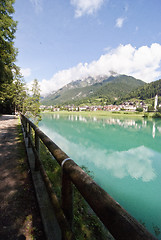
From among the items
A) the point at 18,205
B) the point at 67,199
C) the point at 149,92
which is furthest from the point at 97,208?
the point at 149,92

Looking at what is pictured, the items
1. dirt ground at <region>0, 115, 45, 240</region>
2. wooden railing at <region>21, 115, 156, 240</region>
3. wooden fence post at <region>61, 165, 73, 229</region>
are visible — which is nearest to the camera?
wooden railing at <region>21, 115, 156, 240</region>

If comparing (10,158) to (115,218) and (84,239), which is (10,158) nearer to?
(84,239)

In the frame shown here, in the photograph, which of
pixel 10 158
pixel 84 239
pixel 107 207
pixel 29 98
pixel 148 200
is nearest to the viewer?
pixel 107 207

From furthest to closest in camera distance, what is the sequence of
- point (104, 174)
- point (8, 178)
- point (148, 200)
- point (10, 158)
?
1. point (104, 174)
2. point (148, 200)
3. point (10, 158)
4. point (8, 178)

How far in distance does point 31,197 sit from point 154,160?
17000 mm

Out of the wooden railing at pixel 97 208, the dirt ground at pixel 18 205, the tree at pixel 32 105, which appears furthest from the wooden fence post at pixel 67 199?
the tree at pixel 32 105

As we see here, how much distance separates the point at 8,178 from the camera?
3137 millimetres

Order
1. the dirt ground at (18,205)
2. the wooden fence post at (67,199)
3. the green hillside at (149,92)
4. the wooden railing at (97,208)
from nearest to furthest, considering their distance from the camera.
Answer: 1. the wooden railing at (97,208)
2. the wooden fence post at (67,199)
3. the dirt ground at (18,205)
4. the green hillside at (149,92)

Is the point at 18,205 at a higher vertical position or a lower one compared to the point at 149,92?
lower

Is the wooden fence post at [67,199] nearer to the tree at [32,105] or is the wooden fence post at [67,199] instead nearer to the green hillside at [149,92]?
the tree at [32,105]

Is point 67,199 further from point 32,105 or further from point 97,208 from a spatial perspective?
point 32,105

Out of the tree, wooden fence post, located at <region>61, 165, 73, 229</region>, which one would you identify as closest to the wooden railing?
wooden fence post, located at <region>61, 165, 73, 229</region>

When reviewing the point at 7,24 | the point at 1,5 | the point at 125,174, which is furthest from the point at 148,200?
the point at 1,5

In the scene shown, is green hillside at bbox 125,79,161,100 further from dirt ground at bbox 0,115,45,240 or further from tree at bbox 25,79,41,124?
dirt ground at bbox 0,115,45,240
